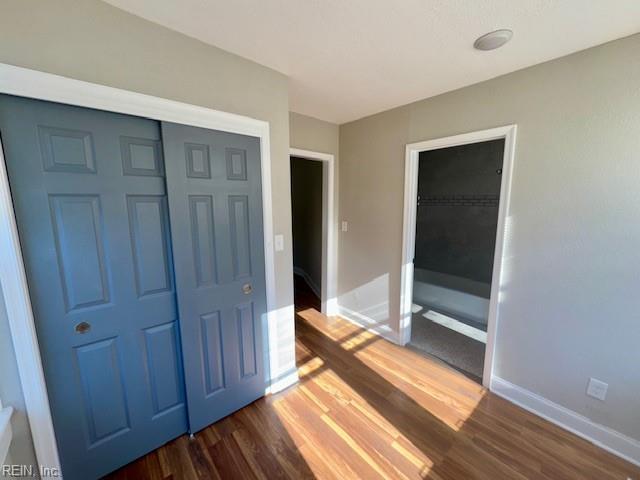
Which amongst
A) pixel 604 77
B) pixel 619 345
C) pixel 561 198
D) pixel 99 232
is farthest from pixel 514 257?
pixel 99 232

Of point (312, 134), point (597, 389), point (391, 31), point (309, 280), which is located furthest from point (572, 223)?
point (309, 280)

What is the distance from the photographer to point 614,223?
1521 millimetres

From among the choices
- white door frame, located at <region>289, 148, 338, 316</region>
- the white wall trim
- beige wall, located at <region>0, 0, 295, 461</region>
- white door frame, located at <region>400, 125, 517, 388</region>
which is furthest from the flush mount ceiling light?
the white wall trim

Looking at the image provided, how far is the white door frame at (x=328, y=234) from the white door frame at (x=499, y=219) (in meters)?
0.96

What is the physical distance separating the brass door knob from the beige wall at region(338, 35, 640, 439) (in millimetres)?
2697

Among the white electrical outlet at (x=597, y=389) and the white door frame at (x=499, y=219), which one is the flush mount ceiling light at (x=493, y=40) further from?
the white electrical outlet at (x=597, y=389)

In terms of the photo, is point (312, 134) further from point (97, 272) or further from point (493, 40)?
point (97, 272)

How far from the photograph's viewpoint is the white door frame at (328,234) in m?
3.12

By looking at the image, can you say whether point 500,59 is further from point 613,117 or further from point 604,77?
point 613,117

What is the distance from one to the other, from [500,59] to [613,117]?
725 mm

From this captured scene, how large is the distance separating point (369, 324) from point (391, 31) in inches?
108

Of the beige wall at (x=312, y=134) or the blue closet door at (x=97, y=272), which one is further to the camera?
the beige wall at (x=312, y=134)

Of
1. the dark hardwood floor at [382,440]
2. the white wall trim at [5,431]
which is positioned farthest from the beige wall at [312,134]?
the white wall trim at [5,431]

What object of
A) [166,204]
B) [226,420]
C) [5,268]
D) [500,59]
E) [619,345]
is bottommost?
[226,420]
